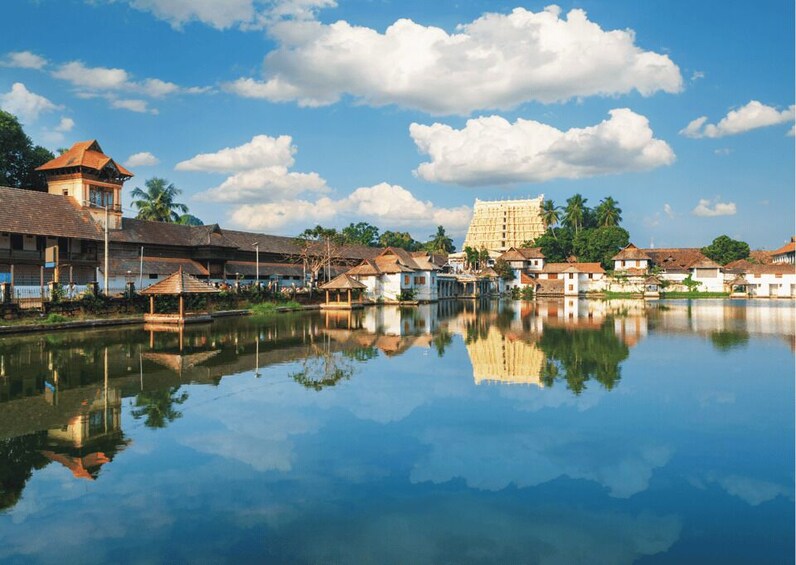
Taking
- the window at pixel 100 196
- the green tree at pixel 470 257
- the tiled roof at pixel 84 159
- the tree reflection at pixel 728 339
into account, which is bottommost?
the tree reflection at pixel 728 339

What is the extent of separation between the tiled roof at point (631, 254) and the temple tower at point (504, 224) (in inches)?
940

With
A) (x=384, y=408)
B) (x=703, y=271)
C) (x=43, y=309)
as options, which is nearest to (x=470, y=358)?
(x=384, y=408)

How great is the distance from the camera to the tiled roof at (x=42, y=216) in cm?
2819

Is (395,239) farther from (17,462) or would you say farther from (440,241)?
(17,462)

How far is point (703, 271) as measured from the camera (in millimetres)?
67000

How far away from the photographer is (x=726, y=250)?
72188mm

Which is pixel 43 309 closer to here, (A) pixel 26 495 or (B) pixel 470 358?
(B) pixel 470 358

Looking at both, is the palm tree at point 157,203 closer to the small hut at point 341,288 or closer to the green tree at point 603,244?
the small hut at point 341,288

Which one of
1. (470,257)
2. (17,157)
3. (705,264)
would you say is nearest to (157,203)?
(17,157)

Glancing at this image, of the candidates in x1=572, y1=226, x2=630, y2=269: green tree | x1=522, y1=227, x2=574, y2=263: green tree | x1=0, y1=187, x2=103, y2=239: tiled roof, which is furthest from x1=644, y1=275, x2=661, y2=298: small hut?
x1=0, y1=187, x2=103, y2=239: tiled roof

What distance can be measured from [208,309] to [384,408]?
72.4 feet

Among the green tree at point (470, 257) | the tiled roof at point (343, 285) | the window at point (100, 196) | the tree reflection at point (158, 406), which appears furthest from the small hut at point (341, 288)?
the green tree at point (470, 257)

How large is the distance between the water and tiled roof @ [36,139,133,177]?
22872mm

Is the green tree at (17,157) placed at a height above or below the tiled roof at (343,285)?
above
